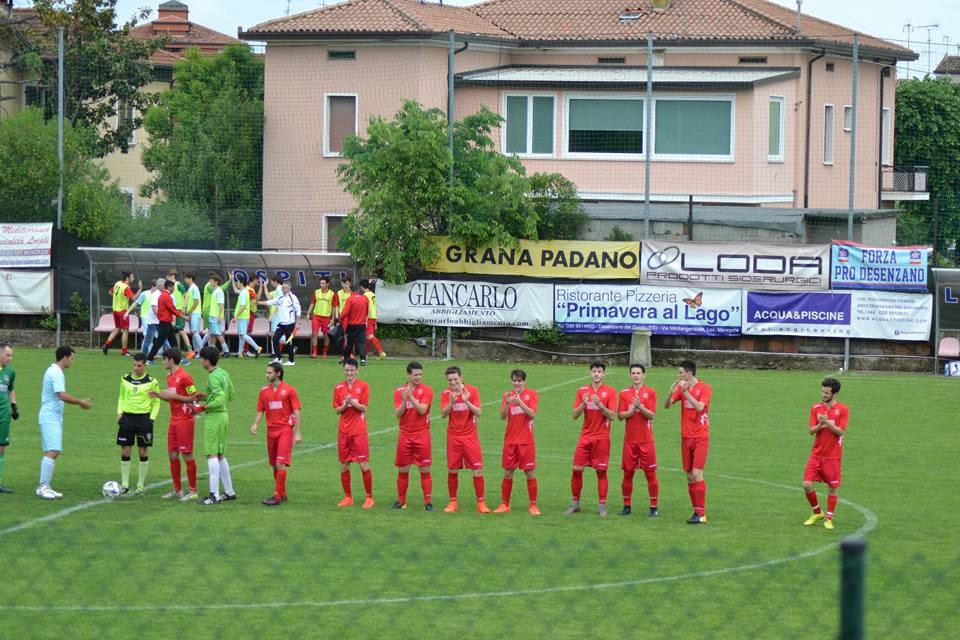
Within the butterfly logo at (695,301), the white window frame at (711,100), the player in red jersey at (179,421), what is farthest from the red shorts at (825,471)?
the white window frame at (711,100)

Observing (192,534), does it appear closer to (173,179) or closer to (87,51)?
(173,179)

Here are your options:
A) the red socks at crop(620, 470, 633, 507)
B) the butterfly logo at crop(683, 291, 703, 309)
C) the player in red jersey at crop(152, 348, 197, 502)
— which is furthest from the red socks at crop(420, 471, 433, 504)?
the butterfly logo at crop(683, 291, 703, 309)

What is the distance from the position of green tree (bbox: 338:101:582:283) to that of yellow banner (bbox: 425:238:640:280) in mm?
327

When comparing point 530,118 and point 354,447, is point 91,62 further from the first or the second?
point 354,447

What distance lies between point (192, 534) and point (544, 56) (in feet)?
100

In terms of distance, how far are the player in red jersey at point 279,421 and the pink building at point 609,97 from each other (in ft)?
66.3

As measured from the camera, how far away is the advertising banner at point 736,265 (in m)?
29.2

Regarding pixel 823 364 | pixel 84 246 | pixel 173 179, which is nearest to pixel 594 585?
pixel 823 364

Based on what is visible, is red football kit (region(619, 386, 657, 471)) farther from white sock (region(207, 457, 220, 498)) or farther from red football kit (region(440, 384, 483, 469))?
white sock (region(207, 457, 220, 498))

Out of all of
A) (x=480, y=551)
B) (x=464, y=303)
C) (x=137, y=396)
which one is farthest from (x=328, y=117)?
(x=480, y=551)

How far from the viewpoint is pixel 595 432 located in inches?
593

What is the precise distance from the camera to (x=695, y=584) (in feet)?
39.0

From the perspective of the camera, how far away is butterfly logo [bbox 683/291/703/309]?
29422mm

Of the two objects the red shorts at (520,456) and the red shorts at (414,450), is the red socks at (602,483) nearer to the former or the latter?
the red shorts at (520,456)
